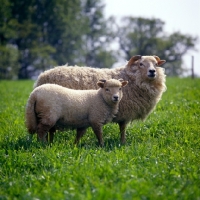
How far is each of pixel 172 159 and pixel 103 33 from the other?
50.8m

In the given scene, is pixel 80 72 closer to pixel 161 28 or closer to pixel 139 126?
pixel 139 126

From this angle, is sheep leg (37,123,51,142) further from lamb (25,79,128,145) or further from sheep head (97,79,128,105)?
sheep head (97,79,128,105)

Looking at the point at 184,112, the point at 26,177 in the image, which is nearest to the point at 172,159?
the point at 26,177

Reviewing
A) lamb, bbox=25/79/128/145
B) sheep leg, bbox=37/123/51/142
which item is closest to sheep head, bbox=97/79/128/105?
lamb, bbox=25/79/128/145

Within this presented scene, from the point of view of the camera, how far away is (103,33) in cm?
5444

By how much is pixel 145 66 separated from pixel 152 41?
50633mm

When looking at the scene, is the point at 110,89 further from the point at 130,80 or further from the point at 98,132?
the point at 130,80

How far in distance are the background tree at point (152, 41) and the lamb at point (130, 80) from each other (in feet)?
162

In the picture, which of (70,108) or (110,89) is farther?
(110,89)

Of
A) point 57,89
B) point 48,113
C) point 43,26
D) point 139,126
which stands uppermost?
point 43,26

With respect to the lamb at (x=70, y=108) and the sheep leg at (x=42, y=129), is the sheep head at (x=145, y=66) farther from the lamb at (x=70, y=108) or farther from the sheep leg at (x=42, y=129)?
the sheep leg at (x=42, y=129)

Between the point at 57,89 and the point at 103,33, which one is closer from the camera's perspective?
the point at 57,89

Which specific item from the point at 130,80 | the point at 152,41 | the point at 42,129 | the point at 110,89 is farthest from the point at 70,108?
the point at 152,41

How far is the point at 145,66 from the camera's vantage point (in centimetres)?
740
